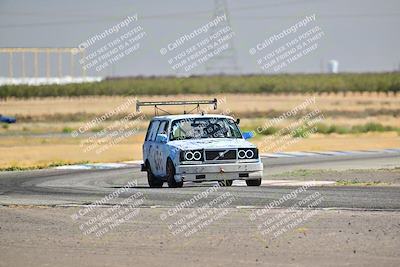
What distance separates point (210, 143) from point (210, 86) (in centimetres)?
10689

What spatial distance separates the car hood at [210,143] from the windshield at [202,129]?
31 centimetres

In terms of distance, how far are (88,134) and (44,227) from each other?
4385cm

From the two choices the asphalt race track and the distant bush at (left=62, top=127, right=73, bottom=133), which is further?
the distant bush at (left=62, top=127, right=73, bottom=133)

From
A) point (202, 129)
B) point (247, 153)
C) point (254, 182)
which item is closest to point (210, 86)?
point (202, 129)

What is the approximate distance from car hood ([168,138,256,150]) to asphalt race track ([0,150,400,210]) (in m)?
0.86

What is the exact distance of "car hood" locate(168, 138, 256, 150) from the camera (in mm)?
22703

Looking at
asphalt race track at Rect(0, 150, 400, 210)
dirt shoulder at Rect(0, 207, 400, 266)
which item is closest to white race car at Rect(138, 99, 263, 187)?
asphalt race track at Rect(0, 150, 400, 210)

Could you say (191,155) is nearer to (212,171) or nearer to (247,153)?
(212,171)

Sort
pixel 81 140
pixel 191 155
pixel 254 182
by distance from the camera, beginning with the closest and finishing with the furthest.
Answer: pixel 191 155 → pixel 254 182 → pixel 81 140

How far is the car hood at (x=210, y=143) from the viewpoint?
74.5 ft

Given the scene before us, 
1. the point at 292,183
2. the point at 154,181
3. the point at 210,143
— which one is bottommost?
the point at 292,183

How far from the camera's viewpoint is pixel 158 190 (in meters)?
22.8

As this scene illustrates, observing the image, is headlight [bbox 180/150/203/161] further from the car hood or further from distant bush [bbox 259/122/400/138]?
distant bush [bbox 259/122/400/138]

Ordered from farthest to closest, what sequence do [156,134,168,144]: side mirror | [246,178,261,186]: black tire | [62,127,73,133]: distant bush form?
[62,127,73,133]: distant bush
[156,134,168,144]: side mirror
[246,178,261,186]: black tire
